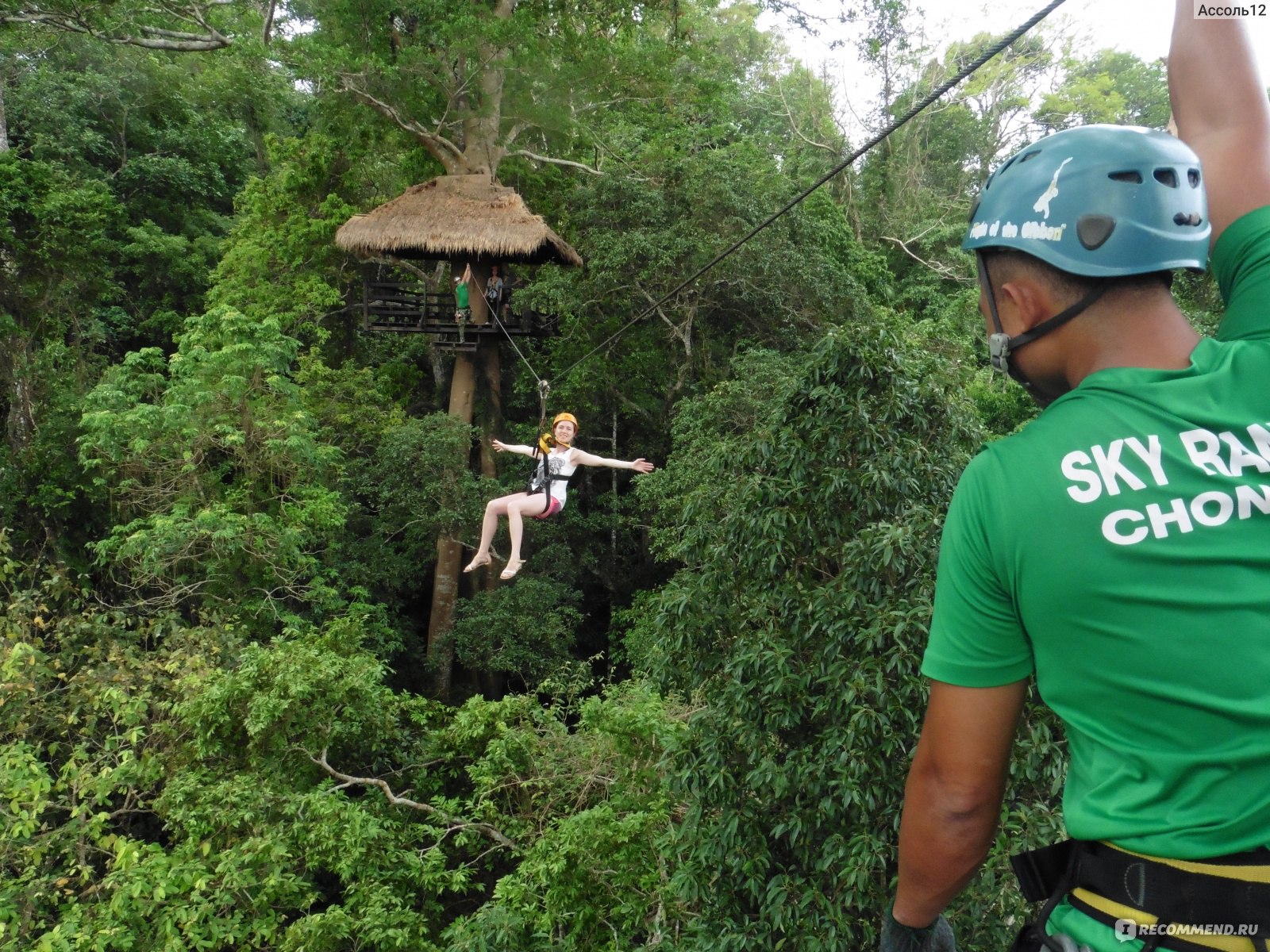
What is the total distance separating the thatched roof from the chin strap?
10770 millimetres

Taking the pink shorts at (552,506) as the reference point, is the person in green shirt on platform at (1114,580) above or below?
above

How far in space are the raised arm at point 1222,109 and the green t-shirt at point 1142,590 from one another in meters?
0.35

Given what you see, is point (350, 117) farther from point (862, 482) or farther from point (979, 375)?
point (862, 482)

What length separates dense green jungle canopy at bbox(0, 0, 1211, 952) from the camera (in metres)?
3.90

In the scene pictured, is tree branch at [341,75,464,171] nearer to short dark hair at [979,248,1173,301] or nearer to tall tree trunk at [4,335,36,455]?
tall tree trunk at [4,335,36,455]

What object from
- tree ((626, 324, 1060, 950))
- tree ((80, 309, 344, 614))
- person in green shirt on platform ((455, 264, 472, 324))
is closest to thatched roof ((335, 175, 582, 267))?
person in green shirt on platform ((455, 264, 472, 324))

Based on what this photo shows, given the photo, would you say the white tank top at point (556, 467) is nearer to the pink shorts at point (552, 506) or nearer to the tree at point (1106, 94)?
the pink shorts at point (552, 506)

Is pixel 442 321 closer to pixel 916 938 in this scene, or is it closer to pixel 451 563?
pixel 451 563

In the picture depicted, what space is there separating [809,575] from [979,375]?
8.90 meters

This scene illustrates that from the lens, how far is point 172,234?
16.4m

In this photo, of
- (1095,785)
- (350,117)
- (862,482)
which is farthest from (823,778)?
(350,117)

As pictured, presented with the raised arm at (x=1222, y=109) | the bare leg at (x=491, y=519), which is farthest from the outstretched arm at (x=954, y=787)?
the bare leg at (x=491, y=519)

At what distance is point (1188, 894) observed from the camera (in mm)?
831

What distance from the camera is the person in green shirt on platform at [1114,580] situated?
83 cm
